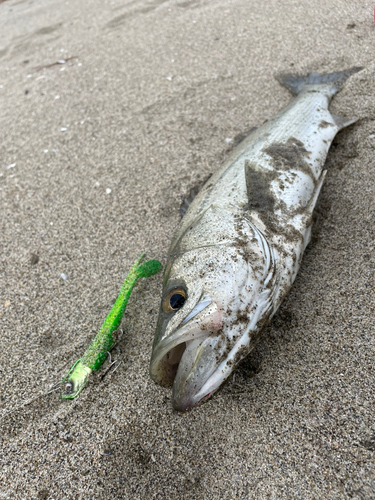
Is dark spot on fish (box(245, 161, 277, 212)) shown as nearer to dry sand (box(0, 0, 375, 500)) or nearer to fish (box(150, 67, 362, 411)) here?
fish (box(150, 67, 362, 411))

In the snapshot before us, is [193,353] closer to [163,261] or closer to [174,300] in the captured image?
[174,300]

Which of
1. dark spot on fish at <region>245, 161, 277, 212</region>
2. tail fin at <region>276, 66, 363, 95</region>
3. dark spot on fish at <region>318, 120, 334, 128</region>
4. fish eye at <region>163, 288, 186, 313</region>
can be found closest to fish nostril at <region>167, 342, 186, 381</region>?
fish eye at <region>163, 288, 186, 313</region>

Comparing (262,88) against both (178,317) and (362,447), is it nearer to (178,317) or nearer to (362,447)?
(178,317)

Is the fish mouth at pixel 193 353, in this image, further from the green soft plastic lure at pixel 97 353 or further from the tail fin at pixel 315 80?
the tail fin at pixel 315 80

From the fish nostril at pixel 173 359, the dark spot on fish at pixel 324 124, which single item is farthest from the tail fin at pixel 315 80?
the fish nostril at pixel 173 359

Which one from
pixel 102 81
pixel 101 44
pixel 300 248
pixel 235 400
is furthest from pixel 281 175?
pixel 101 44

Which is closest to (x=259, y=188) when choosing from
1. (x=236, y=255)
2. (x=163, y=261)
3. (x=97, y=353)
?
(x=236, y=255)

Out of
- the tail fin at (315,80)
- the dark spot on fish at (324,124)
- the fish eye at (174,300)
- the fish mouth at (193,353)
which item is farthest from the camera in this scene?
the tail fin at (315,80)
